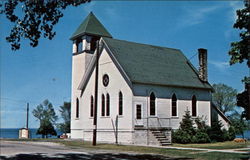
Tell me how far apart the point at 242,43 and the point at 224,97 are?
147 feet

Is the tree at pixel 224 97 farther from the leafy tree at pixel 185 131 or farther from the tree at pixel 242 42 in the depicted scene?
the tree at pixel 242 42

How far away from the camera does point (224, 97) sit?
60.7 m

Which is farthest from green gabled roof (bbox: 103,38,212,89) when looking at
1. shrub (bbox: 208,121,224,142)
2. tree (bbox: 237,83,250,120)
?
tree (bbox: 237,83,250,120)

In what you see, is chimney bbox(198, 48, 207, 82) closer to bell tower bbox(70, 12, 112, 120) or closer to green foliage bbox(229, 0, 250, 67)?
bell tower bbox(70, 12, 112, 120)

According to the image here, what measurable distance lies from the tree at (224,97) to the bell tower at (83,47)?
1072 inches

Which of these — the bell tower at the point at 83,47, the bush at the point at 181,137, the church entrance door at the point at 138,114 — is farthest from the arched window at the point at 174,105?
the bell tower at the point at 83,47

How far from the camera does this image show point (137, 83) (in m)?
32.2

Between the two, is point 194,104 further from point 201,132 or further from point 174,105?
point 201,132

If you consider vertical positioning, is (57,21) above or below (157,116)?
above

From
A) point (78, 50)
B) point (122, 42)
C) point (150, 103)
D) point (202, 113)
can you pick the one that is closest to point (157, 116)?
point (150, 103)

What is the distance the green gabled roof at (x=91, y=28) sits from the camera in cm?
4019

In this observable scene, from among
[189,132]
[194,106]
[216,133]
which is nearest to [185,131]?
[189,132]

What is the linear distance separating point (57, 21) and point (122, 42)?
21.4 m

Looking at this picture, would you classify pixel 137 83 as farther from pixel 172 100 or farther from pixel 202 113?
pixel 202 113
